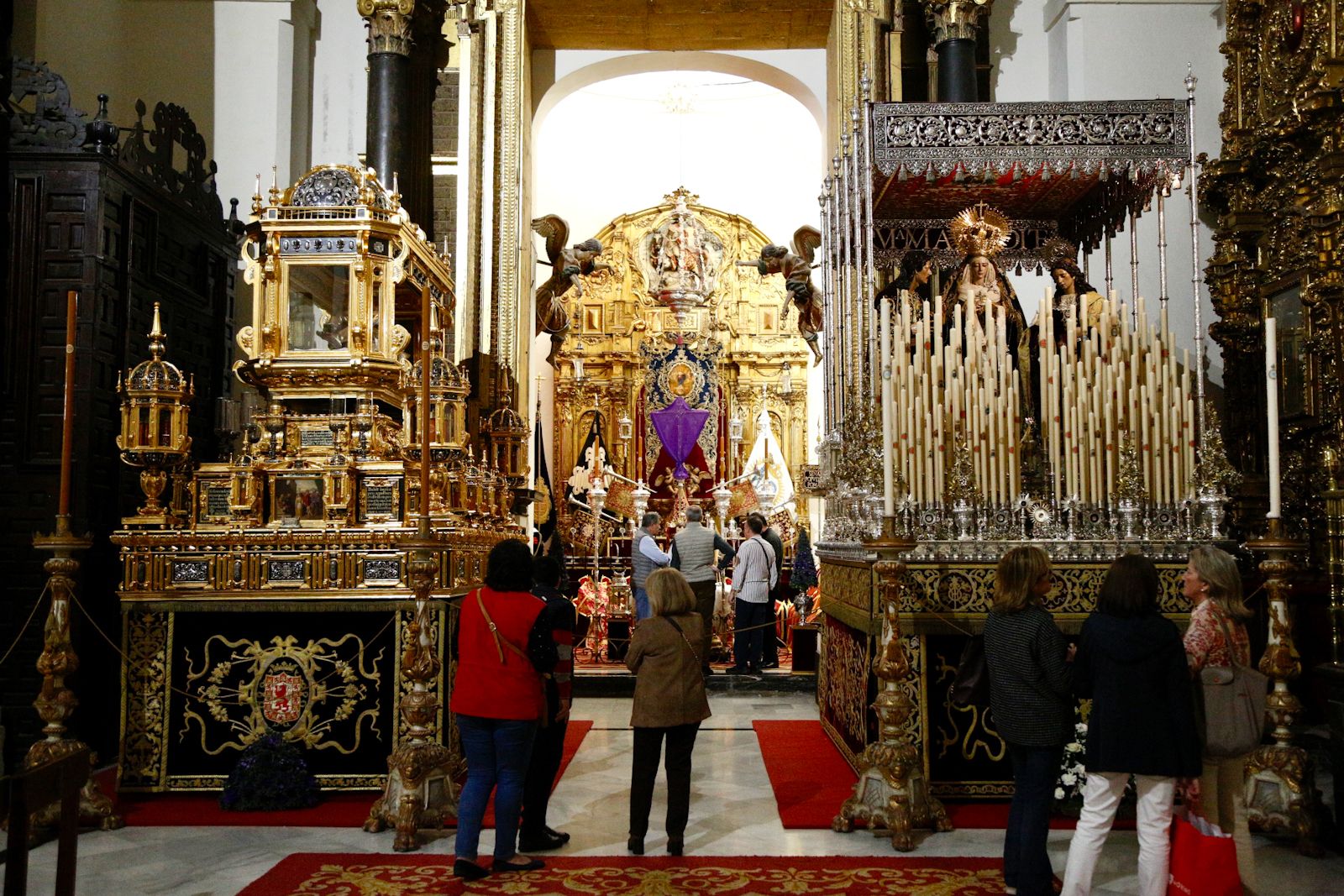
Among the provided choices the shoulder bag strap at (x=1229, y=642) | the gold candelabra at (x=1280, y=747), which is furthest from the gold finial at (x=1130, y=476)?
the shoulder bag strap at (x=1229, y=642)

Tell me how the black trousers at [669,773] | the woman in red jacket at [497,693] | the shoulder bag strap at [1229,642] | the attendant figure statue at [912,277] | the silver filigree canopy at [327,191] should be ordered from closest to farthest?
the shoulder bag strap at [1229,642] → the woman in red jacket at [497,693] → the black trousers at [669,773] → the silver filigree canopy at [327,191] → the attendant figure statue at [912,277]

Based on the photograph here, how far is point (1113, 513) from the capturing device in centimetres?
695

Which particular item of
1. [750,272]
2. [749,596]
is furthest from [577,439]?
[749,596]

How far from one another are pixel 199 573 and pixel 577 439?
14.6 meters

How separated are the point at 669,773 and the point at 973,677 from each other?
160cm

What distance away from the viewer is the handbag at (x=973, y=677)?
5176 mm

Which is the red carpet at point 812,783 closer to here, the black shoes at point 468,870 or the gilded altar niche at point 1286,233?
the black shoes at point 468,870

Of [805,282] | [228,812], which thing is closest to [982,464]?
[228,812]

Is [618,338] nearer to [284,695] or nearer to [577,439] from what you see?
[577,439]

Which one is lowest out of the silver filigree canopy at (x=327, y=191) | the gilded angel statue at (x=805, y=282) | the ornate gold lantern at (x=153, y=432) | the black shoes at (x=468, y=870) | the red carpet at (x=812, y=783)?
the red carpet at (x=812, y=783)

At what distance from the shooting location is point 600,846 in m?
6.08

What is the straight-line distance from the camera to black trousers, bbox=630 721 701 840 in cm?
576

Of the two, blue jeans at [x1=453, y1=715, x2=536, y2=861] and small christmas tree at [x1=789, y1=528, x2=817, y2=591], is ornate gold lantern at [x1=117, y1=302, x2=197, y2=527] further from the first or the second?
small christmas tree at [x1=789, y1=528, x2=817, y2=591]

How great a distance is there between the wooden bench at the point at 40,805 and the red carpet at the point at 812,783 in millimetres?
3843
